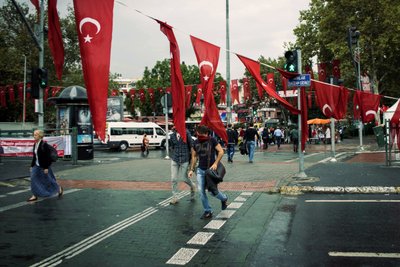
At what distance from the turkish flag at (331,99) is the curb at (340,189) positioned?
15.5 ft

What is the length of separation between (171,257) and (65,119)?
16527mm

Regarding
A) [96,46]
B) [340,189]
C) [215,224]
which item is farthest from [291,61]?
[96,46]

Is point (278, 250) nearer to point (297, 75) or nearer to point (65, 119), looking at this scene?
point (297, 75)

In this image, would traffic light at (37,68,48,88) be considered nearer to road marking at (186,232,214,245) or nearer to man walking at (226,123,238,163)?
man walking at (226,123,238,163)

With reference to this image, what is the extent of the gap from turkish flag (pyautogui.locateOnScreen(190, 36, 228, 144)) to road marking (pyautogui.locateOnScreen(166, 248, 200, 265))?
3.68 m

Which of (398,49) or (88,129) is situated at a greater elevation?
(398,49)

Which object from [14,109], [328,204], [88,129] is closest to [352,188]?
[328,204]

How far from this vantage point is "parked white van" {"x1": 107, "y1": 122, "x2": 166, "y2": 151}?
1305 inches

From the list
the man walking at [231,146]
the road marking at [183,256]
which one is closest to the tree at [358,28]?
the man walking at [231,146]

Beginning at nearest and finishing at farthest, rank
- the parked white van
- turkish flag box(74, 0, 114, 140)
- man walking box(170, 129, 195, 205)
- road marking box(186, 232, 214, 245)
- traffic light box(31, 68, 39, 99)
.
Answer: road marking box(186, 232, 214, 245)
turkish flag box(74, 0, 114, 140)
man walking box(170, 129, 195, 205)
traffic light box(31, 68, 39, 99)
the parked white van

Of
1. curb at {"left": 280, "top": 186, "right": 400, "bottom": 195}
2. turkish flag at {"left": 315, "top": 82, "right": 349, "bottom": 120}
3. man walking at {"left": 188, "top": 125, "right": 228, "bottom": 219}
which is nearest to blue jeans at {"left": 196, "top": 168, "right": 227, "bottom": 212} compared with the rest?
man walking at {"left": 188, "top": 125, "right": 228, "bottom": 219}

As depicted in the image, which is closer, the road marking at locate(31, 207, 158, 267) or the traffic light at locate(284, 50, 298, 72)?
the road marking at locate(31, 207, 158, 267)

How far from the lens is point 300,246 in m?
5.55

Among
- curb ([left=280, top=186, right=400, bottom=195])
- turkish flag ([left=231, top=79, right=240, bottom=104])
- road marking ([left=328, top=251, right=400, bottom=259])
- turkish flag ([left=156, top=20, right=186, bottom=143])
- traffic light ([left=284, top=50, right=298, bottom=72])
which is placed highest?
turkish flag ([left=231, top=79, right=240, bottom=104])
